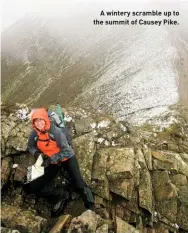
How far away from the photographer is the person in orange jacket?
14.2 metres

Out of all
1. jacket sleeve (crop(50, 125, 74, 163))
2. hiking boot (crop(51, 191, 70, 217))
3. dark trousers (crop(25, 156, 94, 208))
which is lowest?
hiking boot (crop(51, 191, 70, 217))

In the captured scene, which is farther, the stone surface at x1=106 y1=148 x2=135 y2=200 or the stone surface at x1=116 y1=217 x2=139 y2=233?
the stone surface at x1=106 y1=148 x2=135 y2=200

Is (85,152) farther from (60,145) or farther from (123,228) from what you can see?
(123,228)

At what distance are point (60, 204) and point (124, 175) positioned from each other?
4.03 metres

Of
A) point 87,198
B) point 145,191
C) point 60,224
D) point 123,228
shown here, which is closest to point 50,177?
point 87,198

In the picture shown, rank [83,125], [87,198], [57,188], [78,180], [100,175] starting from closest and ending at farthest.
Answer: [78,180] < [87,198] < [57,188] < [100,175] < [83,125]

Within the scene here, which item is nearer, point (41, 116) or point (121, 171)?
point (41, 116)

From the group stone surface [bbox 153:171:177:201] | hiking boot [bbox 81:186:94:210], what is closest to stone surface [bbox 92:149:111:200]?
hiking boot [bbox 81:186:94:210]

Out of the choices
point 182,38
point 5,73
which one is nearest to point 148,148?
point 182,38

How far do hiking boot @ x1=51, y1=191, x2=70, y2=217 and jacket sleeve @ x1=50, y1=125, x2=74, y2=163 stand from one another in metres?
2.48

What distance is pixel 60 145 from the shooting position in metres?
14.5

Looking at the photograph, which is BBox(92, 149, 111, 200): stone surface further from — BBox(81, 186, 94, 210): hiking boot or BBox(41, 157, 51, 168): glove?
BBox(41, 157, 51, 168): glove

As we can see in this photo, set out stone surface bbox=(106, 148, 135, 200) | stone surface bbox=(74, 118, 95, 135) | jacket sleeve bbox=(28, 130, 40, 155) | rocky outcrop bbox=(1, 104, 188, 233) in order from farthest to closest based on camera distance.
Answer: stone surface bbox=(74, 118, 95, 135)
stone surface bbox=(106, 148, 135, 200)
rocky outcrop bbox=(1, 104, 188, 233)
jacket sleeve bbox=(28, 130, 40, 155)

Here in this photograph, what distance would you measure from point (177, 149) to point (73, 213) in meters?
11.0
